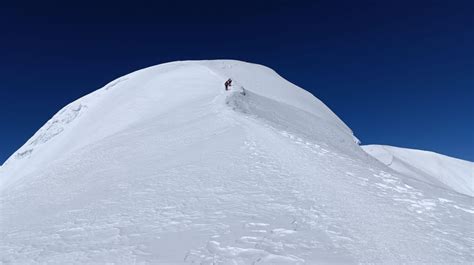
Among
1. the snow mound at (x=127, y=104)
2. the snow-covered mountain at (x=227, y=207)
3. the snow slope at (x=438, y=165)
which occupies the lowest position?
the snow-covered mountain at (x=227, y=207)

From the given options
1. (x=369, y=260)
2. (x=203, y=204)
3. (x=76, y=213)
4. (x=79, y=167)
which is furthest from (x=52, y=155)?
(x=369, y=260)

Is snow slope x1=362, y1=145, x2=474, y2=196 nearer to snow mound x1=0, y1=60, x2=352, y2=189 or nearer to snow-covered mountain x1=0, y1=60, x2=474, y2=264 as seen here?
snow mound x1=0, y1=60, x2=352, y2=189

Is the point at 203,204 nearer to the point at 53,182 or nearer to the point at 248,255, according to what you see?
the point at 248,255

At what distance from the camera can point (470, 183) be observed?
54.3 metres

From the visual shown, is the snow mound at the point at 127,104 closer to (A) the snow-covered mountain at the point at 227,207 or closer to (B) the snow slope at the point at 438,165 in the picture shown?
(A) the snow-covered mountain at the point at 227,207

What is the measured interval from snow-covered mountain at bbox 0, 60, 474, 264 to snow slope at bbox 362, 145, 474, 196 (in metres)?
43.5

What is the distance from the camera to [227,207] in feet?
21.7

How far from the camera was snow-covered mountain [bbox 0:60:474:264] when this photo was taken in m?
5.24

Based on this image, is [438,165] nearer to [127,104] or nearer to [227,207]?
[127,104]

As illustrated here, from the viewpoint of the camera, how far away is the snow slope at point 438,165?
5178 cm

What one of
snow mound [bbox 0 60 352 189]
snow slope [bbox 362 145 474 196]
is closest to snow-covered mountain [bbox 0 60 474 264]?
snow mound [bbox 0 60 352 189]

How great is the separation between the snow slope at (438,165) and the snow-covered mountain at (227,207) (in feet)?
143

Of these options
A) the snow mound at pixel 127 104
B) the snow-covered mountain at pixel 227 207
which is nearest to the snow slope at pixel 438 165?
the snow mound at pixel 127 104

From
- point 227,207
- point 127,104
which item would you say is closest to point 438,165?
point 127,104
